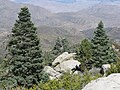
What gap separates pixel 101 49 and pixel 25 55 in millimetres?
20859

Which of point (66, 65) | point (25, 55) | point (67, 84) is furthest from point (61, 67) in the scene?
point (67, 84)

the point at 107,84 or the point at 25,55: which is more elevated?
the point at 107,84

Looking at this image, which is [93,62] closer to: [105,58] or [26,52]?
[105,58]

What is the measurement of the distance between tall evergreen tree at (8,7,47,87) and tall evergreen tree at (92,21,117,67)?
17.7 m

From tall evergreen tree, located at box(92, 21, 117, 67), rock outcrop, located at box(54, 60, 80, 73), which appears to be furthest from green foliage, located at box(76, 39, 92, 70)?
rock outcrop, located at box(54, 60, 80, 73)

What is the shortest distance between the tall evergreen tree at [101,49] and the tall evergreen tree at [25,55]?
58.2 ft

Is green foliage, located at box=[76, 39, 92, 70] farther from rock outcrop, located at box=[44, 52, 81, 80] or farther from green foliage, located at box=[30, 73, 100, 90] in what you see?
Answer: green foliage, located at box=[30, 73, 100, 90]

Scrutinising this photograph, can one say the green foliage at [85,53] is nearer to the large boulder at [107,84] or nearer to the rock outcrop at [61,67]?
the rock outcrop at [61,67]

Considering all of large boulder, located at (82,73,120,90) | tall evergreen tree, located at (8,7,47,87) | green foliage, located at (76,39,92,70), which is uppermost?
large boulder, located at (82,73,120,90)

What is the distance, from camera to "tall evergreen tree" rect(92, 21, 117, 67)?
187 feet

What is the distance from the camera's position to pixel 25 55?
40.8 m

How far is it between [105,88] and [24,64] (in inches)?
999

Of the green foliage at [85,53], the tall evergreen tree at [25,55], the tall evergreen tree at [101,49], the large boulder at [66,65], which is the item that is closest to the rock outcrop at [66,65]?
the large boulder at [66,65]

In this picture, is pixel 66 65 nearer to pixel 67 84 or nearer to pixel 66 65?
pixel 66 65
